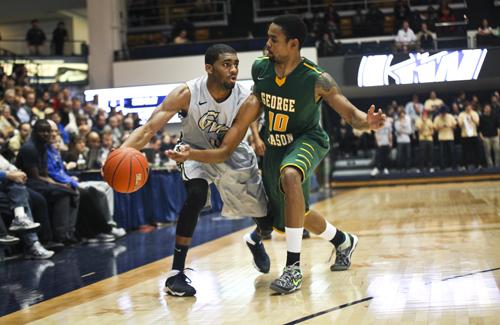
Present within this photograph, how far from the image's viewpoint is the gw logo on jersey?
5.06 metres

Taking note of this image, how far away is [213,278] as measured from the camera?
5395 millimetres

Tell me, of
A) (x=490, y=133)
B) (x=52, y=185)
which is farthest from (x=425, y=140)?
(x=52, y=185)

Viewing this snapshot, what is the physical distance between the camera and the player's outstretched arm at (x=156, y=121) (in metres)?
4.81

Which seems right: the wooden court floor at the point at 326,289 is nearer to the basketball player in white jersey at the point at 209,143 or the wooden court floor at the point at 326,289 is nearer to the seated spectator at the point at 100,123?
the basketball player in white jersey at the point at 209,143

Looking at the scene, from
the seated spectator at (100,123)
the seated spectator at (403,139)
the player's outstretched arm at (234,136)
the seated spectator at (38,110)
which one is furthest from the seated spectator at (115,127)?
the seated spectator at (403,139)

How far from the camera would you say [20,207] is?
23.6 feet

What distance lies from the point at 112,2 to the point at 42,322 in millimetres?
17691

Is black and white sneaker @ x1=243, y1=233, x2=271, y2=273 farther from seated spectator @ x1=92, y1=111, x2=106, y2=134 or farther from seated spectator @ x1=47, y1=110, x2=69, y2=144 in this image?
seated spectator @ x1=92, y1=111, x2=106, y2=134

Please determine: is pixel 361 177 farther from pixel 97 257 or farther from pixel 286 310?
pixel 286 310

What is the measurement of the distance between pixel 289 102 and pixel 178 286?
1416 mm

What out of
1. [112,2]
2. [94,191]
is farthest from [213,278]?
[112,2]

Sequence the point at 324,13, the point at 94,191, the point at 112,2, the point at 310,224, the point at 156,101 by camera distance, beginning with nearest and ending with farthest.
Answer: the point at 310,224
the point at 94,191
the point at 156,101
the point at 112,2
the point at 324,13

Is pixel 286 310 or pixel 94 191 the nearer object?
pixel 286 310

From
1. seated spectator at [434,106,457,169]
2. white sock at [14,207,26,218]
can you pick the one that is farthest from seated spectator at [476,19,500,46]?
white sock at [14,207,26,218]
